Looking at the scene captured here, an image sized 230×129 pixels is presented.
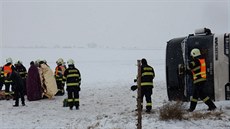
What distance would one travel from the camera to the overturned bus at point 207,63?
11.1 m

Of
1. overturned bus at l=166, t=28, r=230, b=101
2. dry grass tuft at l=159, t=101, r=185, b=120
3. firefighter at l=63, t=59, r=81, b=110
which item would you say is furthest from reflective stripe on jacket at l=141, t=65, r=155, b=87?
firefighter at l=63, t=59, r=81, b=110

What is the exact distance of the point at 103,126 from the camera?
8.52 metres

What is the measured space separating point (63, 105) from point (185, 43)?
5.36 meters

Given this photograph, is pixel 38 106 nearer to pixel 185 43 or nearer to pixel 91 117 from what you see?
pixel 91 117

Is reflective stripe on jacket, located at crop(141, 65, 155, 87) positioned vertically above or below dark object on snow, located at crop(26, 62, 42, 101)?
above

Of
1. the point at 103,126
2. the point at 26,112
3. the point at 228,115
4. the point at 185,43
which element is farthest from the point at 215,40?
the point at 26,112

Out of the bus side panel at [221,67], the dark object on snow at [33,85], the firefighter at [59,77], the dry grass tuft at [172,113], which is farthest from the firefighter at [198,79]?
the firefighter at [59,77]

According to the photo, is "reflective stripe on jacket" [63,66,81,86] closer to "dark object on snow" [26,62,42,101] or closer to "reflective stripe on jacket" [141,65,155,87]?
"reflective stripe on jacket" [141,65,155,87]

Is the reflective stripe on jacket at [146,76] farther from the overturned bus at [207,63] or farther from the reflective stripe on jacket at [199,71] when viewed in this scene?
the reflective stripe on jacket at [199,71]

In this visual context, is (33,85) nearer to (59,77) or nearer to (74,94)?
(59,77)

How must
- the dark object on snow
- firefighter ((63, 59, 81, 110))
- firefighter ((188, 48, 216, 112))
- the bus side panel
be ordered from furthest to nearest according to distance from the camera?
the dark object on snow → firefighter ((63, 59, 81, 110)) → the bus side panel → firefighter ((188, 48, 216, 112))

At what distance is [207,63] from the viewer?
11453mm

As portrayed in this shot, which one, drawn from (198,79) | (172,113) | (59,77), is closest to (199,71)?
(198,79)

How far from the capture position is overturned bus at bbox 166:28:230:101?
11.1 meters
